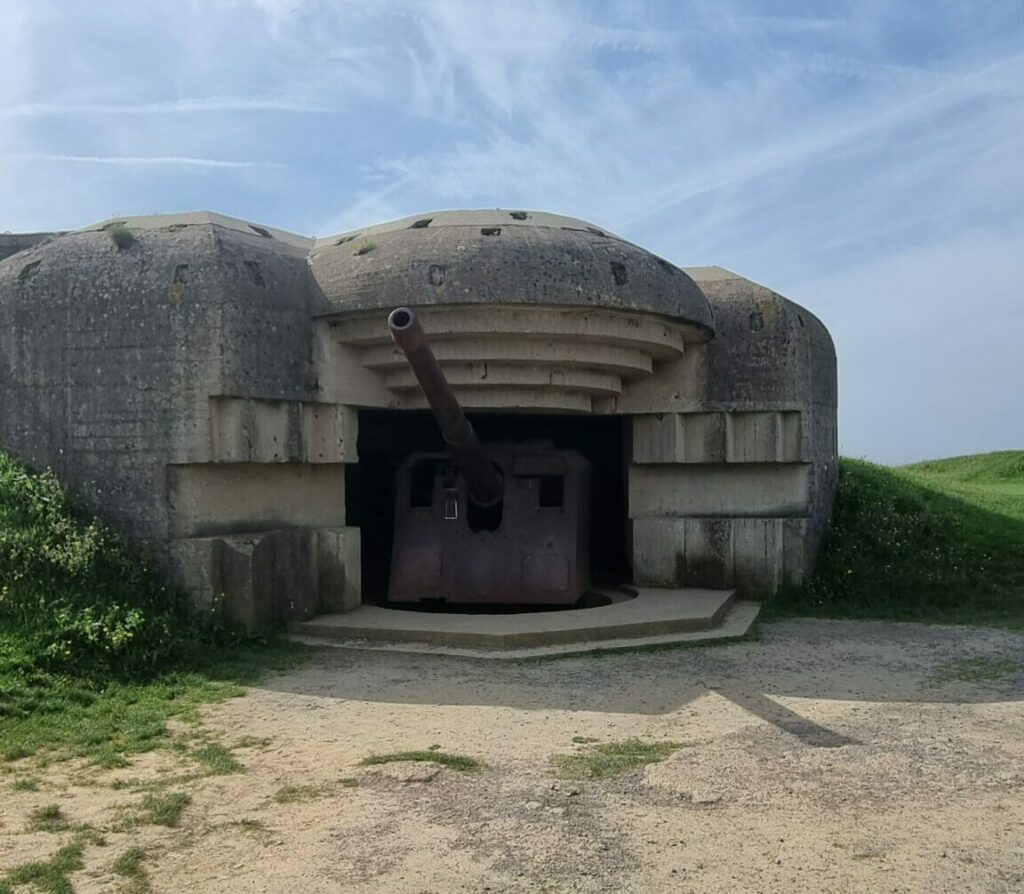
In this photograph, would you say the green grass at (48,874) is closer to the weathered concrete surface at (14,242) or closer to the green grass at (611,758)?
the green grass at (611,758)

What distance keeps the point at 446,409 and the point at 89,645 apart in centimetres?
293

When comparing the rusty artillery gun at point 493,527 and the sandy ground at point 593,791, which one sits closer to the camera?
the sandy ground at point 593,791

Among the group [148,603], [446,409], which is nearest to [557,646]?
[446,409]

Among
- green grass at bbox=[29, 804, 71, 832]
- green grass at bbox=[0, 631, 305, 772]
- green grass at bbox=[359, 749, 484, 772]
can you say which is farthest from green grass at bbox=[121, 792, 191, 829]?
green grass at bbox=[359, 749, 484, 772]

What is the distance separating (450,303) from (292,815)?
4.56 m

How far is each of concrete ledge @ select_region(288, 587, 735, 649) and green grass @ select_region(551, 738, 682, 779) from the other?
89.3 inches

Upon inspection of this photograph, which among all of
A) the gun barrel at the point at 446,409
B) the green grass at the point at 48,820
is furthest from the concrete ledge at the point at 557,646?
the green grass at the point at 48,820

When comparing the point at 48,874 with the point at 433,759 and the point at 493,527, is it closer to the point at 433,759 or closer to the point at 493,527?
the point at 433,759

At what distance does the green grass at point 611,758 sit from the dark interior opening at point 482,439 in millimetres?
6064

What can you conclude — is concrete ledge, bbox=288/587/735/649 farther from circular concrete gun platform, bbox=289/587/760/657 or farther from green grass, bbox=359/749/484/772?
green grass, bbox=359/749/484/772

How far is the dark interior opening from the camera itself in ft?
36.4

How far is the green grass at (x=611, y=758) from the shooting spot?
13.7ft

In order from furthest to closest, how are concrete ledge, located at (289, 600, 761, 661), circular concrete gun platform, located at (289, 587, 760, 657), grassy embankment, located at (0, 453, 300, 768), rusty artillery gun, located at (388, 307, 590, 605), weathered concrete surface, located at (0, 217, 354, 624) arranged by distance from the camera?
rusty artillery gun, located at (388, 307, 590, 605), weathered concrete surface, located at (0, 217, 354, 624), circular concrete gun platform, located at (289, 587, 760, 657), concrete ledge, located at (289, 600, 761, 661), grassy embankment, located at (0, 453, 300, 768)

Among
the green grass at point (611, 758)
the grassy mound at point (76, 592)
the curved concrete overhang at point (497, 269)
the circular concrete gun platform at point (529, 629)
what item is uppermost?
the curved concrete overhang at point (497, 269)
